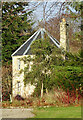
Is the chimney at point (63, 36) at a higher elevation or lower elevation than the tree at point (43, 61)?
higher

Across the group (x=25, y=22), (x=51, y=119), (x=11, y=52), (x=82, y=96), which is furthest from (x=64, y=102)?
(x=25, y=22)

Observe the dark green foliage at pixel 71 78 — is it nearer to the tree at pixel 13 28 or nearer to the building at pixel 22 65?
the building at pixel 22 65

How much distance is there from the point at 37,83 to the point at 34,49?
2.16 metres

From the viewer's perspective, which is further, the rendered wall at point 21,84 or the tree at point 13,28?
the tree at point 13,28

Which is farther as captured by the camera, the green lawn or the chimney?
the chimney

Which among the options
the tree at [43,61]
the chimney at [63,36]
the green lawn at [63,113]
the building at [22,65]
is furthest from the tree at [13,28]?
the green lawn at [63,113]

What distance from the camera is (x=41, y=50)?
14.1 meters

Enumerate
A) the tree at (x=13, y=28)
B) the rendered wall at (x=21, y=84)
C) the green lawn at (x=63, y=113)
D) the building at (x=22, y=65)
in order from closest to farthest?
1. the green lawn at (x=63, y=113)
2. the building at (x=22, y=65)
3. the rendered wall at (x=21, y=84)
4. the tree at (x=13, y=28)

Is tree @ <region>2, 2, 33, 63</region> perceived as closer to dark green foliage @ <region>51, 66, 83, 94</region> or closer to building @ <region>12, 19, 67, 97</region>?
building @ <region>12, 19, 67, 97</region>

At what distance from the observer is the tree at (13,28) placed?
1894 centimetres

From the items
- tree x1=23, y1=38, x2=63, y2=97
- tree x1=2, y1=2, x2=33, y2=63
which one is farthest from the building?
tree x1=2, y1=2, x2=33, y2=63

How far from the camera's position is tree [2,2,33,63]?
62.1ft

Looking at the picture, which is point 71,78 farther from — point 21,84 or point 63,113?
point 21,84

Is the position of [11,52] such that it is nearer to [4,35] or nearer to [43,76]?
[4,35]
